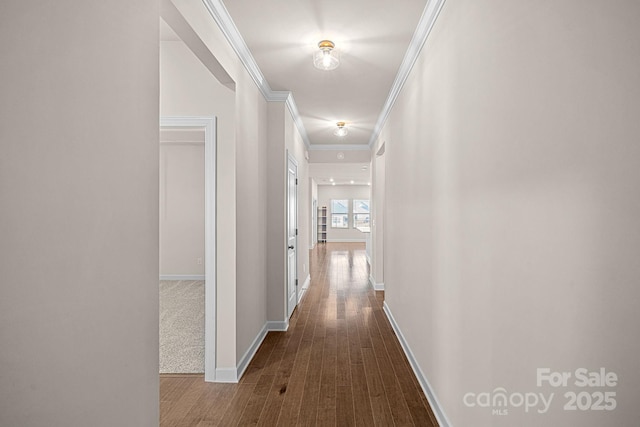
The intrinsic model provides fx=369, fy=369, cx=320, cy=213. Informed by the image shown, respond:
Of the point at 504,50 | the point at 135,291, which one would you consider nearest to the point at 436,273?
the point at 504,50

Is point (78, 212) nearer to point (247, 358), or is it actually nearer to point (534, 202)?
point (534, 202)

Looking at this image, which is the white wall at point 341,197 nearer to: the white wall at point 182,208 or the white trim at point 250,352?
the white wall at point 182,208

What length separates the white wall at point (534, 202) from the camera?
0.96m

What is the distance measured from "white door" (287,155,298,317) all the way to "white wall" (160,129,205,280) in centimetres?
295

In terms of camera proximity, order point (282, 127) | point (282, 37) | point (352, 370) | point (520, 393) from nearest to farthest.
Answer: point (520, 393) < point (282, 37) < point (352, 370) < point (282, 127)

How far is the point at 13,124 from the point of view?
957 mm

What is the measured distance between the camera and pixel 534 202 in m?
1.32

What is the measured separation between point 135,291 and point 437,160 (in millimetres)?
2001

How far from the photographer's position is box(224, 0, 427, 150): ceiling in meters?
2.63

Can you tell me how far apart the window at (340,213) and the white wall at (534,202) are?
1453 centimetres

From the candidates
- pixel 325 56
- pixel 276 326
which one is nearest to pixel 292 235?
pixel 276 326

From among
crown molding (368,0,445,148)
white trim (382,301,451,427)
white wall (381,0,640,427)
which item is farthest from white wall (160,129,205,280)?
white wall (381,0,640,427)

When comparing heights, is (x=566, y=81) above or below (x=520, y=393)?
above

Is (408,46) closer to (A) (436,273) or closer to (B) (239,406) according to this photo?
(A) (436,273)
